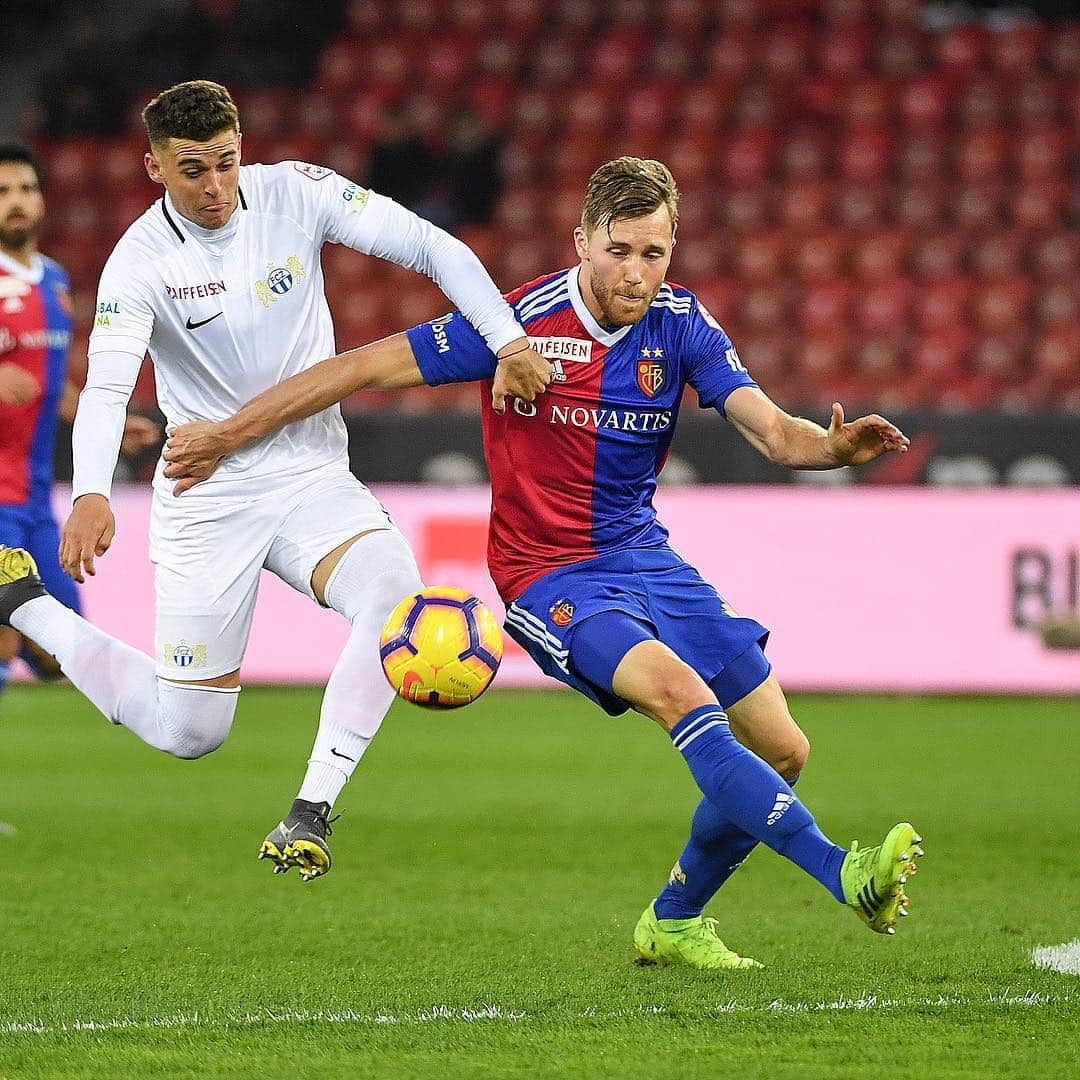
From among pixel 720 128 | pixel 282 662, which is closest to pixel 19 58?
pixel 720 128

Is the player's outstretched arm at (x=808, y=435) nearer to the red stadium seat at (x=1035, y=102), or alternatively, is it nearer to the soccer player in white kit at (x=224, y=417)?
the soccer player in white kit at (x=224, y=417)

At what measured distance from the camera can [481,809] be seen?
24.5 ft

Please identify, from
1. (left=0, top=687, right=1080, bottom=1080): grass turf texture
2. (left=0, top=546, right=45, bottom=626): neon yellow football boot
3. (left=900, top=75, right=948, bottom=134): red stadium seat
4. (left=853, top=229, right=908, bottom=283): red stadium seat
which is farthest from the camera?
(left=900, top=75, right=948, bottom=134): red stadium seat

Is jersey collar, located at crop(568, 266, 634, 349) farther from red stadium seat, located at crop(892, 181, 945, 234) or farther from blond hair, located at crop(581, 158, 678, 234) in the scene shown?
red stadium seat, located at crop(892, 181, 945, 234)

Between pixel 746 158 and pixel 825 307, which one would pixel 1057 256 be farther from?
pixel 746 158

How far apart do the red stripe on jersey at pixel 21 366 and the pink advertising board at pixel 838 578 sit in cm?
419

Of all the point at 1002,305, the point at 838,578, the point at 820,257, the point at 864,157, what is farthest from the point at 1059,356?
the point at 838,578

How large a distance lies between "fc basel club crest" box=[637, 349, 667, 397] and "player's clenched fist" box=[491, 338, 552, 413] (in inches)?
10.2

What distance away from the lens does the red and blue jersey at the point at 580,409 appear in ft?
15.3

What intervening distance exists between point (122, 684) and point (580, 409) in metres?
1.53

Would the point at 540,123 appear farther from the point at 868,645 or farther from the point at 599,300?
the point at 599,300

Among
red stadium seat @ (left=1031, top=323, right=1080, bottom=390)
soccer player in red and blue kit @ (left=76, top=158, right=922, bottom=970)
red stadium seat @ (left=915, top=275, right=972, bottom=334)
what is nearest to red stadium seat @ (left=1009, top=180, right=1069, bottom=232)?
red stadium seat @ (left=915, top=275, right=972, bottom=334)

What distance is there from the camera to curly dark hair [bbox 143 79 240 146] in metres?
4.60

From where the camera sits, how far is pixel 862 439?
429 cm
